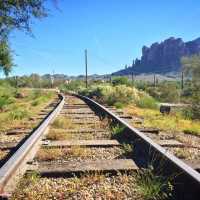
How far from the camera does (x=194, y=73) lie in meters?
27.5

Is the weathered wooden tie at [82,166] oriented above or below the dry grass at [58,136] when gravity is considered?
above

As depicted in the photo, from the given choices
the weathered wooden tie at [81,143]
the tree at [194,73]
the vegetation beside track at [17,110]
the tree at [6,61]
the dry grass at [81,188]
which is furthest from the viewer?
the tree at [6,61]

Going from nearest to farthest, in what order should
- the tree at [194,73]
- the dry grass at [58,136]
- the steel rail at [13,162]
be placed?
the steel rail at [13,162] → the dry grass at [58,136] → the tree at [194,73]

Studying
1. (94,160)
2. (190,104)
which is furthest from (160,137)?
(190,104)

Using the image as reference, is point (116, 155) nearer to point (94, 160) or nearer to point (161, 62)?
point (94, 160)

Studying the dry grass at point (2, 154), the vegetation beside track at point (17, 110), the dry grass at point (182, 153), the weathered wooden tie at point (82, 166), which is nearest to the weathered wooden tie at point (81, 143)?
the dry grass at point (2, 154)

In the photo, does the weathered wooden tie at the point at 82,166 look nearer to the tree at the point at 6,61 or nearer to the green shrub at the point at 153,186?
the green shrub at the point at 153,186

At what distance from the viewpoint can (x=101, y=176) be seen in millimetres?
4754

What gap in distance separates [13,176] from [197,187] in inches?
76.5

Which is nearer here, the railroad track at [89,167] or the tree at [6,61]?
the railroad track at [89,167]

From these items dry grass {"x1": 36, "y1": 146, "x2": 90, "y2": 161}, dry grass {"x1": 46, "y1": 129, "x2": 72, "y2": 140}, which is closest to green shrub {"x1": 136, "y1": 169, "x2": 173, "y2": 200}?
dry grass {"x1": 36, "y1": 146, "x2": 90, "y2": 161}

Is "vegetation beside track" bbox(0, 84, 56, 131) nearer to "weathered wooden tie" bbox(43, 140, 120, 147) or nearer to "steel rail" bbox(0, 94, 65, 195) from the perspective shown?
"weathered wooden tie" bbox(43, 140, 120, 147)

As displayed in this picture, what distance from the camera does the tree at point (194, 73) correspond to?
19.9m

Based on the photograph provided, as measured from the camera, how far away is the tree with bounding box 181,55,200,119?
1995cm
